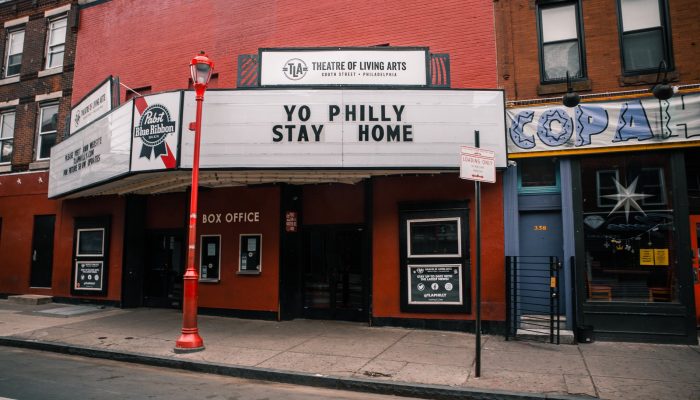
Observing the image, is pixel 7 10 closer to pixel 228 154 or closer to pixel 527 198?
pixel 228 154

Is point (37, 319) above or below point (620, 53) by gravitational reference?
below

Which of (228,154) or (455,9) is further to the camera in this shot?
(455,9)

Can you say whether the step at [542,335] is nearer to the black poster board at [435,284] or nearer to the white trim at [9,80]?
the black poster board at [435,284]

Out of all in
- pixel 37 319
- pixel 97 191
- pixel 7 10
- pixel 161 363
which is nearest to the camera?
pixel 161 363

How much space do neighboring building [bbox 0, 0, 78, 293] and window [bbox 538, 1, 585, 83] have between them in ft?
49.9

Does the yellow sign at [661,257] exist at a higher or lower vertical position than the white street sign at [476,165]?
lower

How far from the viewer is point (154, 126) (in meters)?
10.3

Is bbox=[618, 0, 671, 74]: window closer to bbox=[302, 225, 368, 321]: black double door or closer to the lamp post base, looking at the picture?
bbox=[302, 225, 368, 321]: black double door

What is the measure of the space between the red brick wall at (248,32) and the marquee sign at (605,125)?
137cm

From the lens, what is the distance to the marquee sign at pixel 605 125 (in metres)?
9.55

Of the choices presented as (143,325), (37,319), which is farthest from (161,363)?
(37,319)

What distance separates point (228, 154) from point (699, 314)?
34.0 feet

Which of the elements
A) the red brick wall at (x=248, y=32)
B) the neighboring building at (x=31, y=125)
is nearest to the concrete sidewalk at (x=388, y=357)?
the neighboring building at (x=31, y=125)

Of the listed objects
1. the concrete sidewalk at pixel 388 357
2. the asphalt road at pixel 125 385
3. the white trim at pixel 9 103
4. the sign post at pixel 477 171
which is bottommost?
the asphalt road at pixel 125 385
